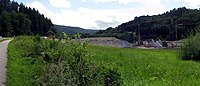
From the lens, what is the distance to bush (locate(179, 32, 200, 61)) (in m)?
28.8

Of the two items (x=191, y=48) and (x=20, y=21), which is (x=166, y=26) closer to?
(x=20, y=21)

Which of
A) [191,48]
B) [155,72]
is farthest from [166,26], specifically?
[155,72]

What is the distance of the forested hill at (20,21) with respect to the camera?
349ft

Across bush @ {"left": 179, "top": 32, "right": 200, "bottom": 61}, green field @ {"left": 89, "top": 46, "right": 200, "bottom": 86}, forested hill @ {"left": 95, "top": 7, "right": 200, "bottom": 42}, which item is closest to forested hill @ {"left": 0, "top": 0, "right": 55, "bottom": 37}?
forested hill @ {"left": 95, "top": 7, "right": 200, "bottom": 42}

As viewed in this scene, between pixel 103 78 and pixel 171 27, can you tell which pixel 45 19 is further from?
pixel 103 78

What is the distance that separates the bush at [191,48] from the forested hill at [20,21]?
2604 inches

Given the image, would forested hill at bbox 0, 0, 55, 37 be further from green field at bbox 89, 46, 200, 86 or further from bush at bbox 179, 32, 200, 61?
green field at bbox 89, 46, 200, 86

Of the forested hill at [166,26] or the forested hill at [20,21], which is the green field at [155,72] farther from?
the forested hill at [20,21]

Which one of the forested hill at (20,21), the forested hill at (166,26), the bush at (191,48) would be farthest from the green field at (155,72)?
the forested hill at (20,21)

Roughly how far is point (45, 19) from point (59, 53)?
124709 millimetres

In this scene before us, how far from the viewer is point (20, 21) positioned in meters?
112

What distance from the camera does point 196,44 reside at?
28.8m

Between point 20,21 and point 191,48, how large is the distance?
291 ft

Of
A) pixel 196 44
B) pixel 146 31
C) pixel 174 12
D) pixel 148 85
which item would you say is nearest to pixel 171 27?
pixel 174 12
